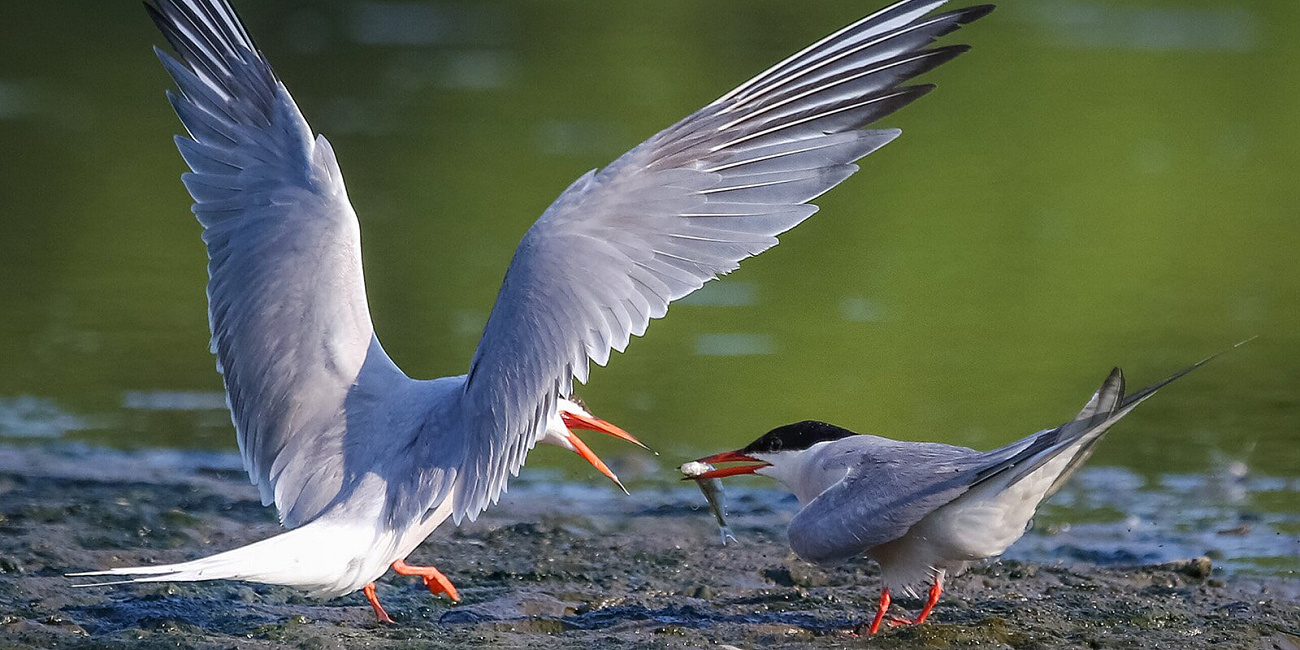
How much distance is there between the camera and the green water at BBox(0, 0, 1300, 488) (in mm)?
9125

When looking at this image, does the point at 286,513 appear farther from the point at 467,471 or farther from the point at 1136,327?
the point at 1136,327

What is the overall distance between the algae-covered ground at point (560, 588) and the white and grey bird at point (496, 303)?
39 cm

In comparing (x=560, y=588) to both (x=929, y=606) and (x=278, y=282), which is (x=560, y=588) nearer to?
(x=929, y=606)

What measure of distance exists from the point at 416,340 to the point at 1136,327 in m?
4.27

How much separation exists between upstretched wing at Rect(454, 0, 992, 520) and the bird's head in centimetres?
128

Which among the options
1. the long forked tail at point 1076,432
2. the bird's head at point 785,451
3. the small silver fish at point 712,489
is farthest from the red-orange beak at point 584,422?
the long forked tail at point 1076,432

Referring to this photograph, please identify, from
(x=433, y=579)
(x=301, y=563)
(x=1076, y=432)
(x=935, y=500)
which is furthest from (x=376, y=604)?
(x=1076, y=432)

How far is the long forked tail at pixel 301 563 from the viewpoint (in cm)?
500

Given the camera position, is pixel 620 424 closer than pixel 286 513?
No

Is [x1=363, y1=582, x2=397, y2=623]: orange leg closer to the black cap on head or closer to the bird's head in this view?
the bird's head

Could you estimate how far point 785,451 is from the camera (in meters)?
6.57

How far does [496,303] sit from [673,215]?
62 centimetres

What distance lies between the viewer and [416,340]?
32.2ft

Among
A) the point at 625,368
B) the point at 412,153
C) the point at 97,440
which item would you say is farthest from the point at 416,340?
the point at 412,153
